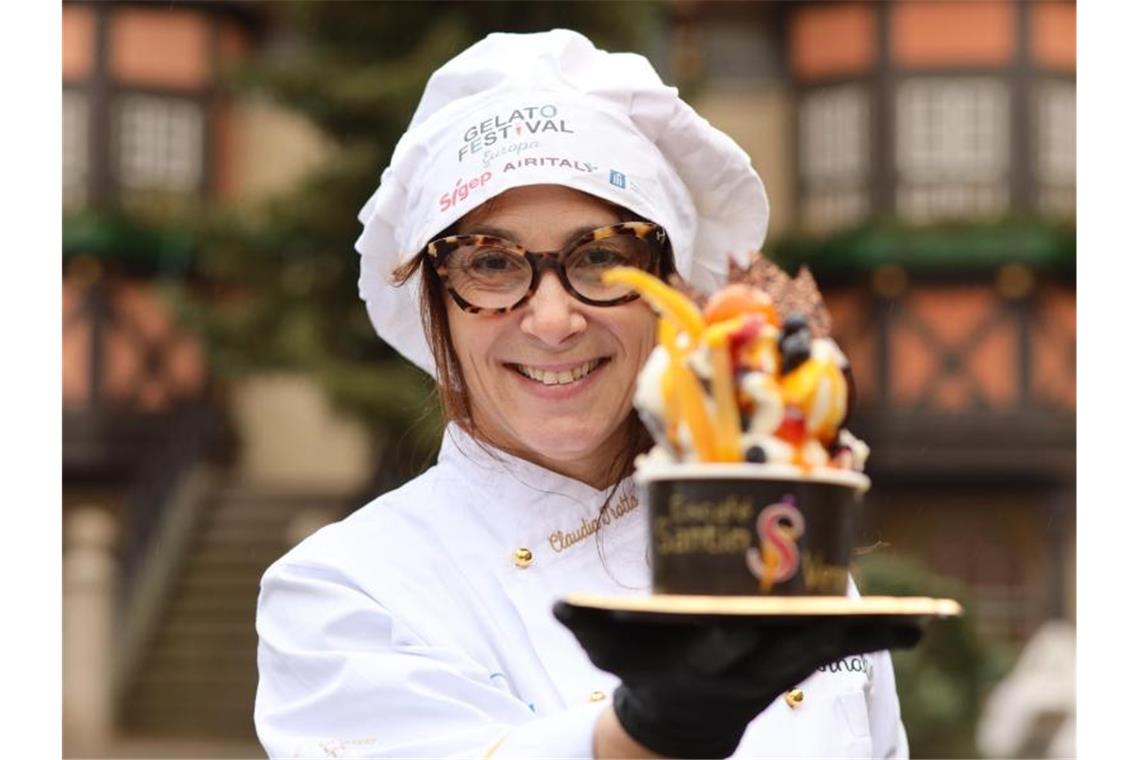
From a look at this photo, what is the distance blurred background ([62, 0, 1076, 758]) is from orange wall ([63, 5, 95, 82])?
28 millimetres

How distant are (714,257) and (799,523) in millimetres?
782

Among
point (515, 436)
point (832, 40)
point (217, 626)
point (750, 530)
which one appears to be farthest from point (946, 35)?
point (750, 530)

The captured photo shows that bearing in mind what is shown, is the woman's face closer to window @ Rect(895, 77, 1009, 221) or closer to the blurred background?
the blurred background

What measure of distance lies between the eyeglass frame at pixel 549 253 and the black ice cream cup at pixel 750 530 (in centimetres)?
44

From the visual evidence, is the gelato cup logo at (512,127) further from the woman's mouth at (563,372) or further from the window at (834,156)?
the window at (834,156)

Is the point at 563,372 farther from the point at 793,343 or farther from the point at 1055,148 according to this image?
the point at 1055,148

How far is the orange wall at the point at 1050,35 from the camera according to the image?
1634 centimetres

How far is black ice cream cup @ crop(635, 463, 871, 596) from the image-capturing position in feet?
6.00

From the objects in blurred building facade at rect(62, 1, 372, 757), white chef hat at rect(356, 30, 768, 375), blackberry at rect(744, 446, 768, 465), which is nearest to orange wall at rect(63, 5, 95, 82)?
blurred building facade at rect(62, 1, 372, 757)

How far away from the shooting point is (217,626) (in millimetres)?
15047

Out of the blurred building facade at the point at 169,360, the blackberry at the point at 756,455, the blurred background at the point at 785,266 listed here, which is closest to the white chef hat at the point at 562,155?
the blackberry at the point at 756,455

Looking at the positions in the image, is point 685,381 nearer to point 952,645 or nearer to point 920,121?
point 952,645

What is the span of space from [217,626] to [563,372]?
13.2m
